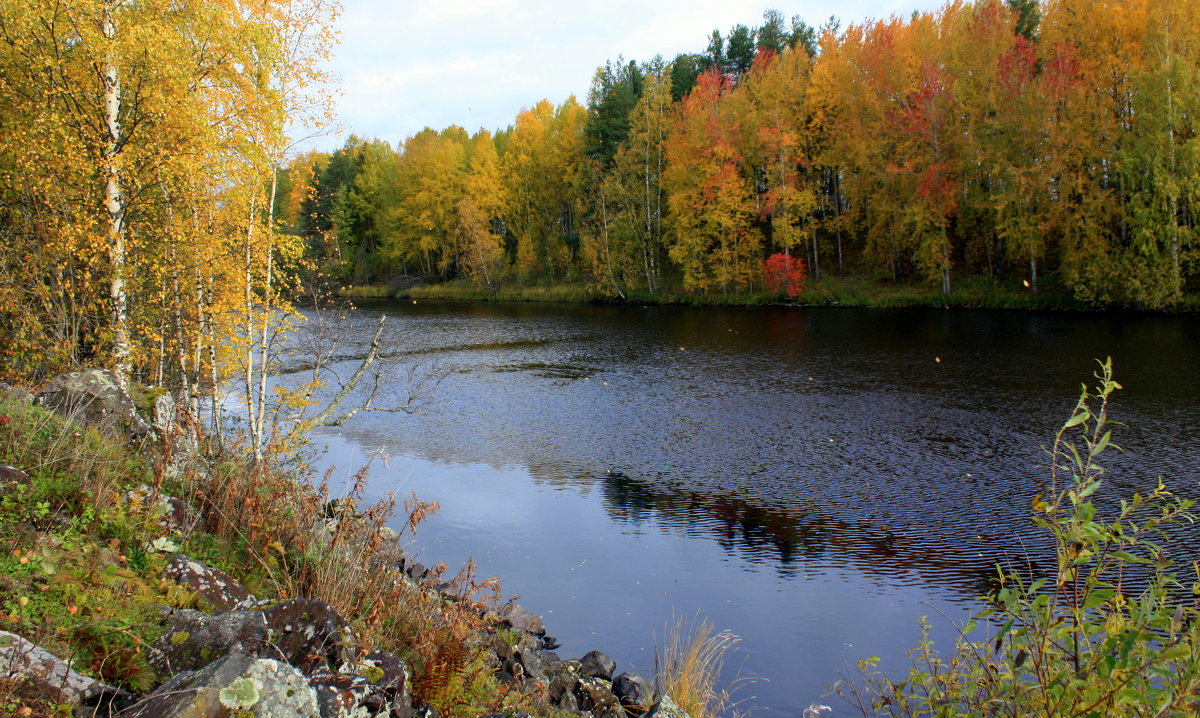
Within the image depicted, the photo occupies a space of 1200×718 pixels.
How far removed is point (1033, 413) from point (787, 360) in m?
8.67

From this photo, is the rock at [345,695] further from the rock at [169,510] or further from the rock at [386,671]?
the rock at [169,510]

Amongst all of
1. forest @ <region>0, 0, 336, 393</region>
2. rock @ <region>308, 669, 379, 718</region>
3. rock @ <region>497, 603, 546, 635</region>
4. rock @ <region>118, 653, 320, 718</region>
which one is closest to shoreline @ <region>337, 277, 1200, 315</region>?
forest @ <region>0, 0, 336, 393</region>

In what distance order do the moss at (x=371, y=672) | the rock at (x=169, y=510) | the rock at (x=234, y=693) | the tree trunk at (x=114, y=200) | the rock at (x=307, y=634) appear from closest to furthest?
the rock at (x=234, y=693)
the rock at (x=307, y=634)
the moss at (x=371, y=672)
the rock at (x=169, y=510)
the tree trunk at (x=114, y=200)

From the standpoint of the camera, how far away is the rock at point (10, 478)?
4942 millimetres

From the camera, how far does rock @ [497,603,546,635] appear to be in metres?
7.79

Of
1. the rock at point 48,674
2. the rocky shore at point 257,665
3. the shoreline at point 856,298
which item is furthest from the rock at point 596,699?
the shoreline at point 856,298

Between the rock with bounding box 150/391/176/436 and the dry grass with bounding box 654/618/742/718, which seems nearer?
the dry grass with bounding box 654/618/742/718

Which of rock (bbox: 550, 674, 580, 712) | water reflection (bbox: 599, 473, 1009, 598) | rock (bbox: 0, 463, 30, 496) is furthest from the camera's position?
water reflection (bbox: 599, 473, 1009, 598)

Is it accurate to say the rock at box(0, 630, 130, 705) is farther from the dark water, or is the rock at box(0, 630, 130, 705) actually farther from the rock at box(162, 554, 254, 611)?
the dark water

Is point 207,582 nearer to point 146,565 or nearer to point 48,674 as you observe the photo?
point 146,565

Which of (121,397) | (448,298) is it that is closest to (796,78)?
(448,298)

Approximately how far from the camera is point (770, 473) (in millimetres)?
13234

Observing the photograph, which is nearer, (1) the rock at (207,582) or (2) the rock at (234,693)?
(2) the rock at (234,693)

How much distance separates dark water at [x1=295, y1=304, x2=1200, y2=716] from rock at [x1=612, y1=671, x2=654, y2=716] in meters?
0.87
